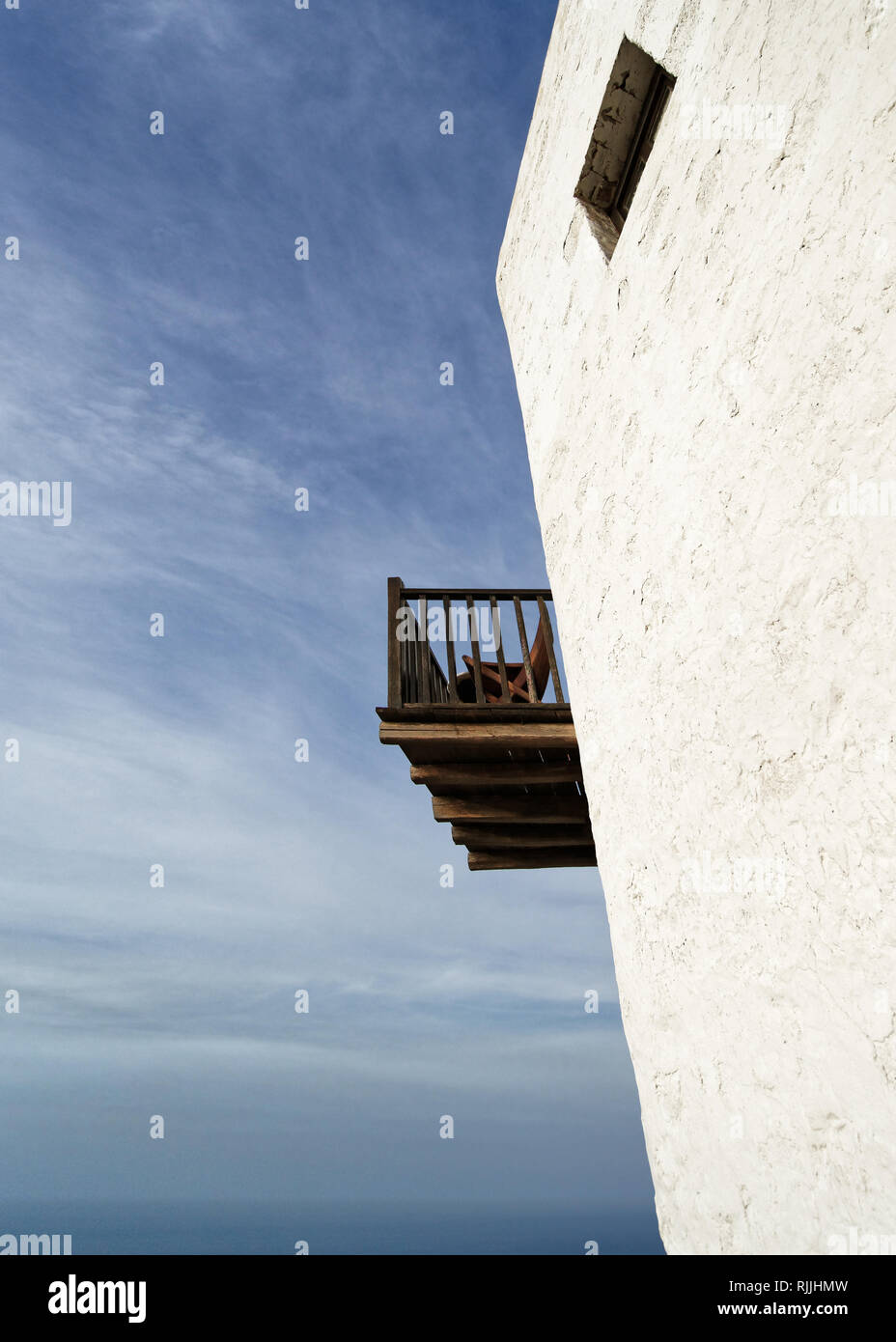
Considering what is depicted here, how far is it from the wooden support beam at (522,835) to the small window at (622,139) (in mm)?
4278

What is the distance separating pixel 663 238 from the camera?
2590mm

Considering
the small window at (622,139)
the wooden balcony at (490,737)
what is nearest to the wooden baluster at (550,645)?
the wooden balcony at (490,737)

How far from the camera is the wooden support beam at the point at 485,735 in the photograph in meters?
5.02

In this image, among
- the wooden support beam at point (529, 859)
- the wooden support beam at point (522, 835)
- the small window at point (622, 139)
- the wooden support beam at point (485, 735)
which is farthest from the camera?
the wooden support beam at point (529, 859)

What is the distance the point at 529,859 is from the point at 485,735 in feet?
6.46

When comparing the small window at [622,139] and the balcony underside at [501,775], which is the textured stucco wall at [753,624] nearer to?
the small window at [622,139]

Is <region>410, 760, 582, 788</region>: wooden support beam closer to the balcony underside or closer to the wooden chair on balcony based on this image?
the balcony underside

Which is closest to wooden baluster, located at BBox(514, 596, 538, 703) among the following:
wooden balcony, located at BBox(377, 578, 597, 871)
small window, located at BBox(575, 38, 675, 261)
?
wooden balcony, located at BBox(377, 578, 597, 871)

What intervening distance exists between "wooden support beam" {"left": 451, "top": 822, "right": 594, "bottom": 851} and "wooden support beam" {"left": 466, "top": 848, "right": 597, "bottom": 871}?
319mm

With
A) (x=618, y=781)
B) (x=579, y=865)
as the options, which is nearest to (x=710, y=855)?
(x=618, y=781)

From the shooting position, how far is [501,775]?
5559 millimetres

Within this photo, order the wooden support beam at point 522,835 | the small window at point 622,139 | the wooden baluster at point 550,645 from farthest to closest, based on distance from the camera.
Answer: the wooden support beam at point 522,835 < the wooden baluster at point 550,645 < the small window at point 622,139

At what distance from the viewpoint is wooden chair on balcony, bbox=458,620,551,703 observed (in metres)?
5.88

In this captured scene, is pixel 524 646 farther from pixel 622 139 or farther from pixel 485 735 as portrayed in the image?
pixel 622 139
